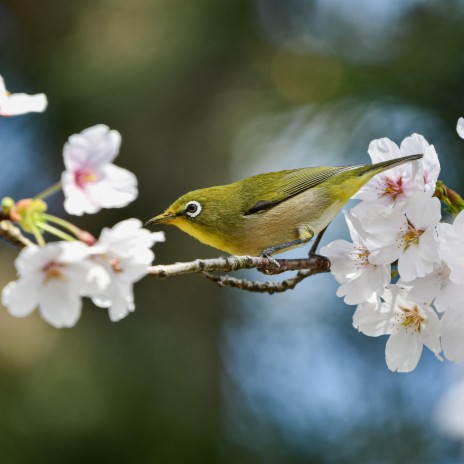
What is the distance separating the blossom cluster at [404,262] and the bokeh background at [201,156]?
1.56 meters

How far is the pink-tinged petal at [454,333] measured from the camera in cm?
130

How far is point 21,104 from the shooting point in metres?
1.11

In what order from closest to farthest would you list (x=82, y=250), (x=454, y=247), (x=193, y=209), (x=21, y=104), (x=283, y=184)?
(x=82, y=250) → (x=21, y=104) → (x=454, y=247) → (x=193, y=209) → (x=283, y=184)

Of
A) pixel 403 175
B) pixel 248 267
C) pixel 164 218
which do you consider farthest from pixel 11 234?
pixel 164 218

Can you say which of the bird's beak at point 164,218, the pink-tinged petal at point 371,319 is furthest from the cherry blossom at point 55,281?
the bird's beak at point 164,218

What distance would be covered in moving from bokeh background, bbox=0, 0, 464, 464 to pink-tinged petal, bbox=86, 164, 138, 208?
2.26m

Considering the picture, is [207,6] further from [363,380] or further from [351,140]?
[363,380]

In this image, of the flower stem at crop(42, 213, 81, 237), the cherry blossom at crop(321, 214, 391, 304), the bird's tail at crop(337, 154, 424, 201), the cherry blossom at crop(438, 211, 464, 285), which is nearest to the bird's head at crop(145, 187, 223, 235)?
the bird's tail at crop(337, 154, 424, 201)

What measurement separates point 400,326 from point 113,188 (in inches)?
30.5

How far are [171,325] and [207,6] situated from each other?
2157 millimetres

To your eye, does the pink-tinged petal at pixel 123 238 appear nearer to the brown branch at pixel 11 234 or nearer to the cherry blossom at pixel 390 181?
the brown branch at pixel 11 234

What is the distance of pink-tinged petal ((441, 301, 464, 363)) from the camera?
1304 mm

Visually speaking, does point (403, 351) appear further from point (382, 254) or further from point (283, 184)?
point (283, 184)

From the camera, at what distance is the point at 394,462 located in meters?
3.39
